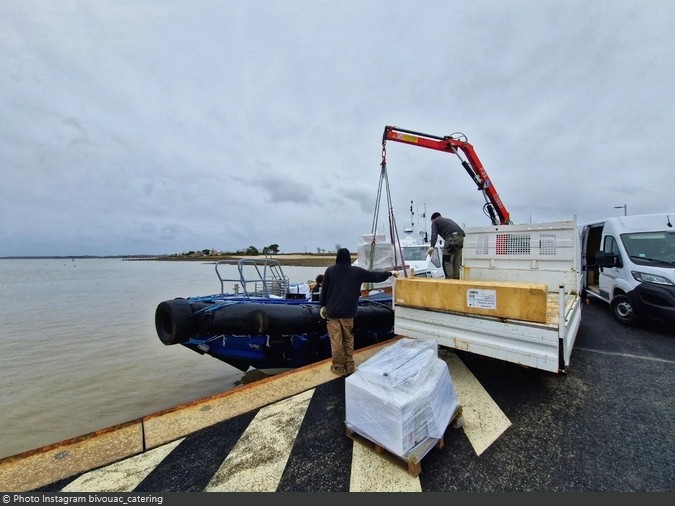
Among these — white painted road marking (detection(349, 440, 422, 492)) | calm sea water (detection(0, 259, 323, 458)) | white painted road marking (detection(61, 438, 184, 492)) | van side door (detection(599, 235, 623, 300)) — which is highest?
van side door (detection(599, 235, 623, 300))

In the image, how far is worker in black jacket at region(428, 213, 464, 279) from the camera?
20.7 ft

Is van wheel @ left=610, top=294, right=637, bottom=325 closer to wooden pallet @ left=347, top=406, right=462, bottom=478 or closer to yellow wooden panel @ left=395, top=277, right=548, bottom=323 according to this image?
yellow wooden panel @ left=395, top=277, right=548, bottom=323

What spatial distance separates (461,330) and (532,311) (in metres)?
0.77

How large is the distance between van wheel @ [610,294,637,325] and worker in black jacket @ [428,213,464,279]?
3.52 meters

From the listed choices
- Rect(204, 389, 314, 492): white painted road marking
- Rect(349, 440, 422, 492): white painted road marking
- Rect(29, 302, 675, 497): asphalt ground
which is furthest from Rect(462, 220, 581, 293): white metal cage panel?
Rect(204, 389, 314, 492): white painted road marking

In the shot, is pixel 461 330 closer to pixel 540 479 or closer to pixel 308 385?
pixel 540 479

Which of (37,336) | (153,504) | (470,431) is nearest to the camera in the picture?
(153,504)

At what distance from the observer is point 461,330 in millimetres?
3402

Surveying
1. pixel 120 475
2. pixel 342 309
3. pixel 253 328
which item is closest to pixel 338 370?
pixel 342 309

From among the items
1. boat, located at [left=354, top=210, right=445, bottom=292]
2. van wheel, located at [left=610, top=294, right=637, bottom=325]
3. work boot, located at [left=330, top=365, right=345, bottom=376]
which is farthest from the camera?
boat, located at [left=354, top=210, right=445, bottom=292]

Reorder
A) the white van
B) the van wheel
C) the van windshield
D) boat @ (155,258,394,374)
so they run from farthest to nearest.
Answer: the van wheel
the van windshield
the white van
boat @ (155,258,394,374)

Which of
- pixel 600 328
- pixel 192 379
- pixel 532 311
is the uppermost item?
pixel 532 311

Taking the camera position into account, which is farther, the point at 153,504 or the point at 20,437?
the point at 20,437

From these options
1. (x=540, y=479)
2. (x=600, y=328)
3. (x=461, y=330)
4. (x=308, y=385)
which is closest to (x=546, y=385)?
(x=461, y=330)
